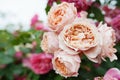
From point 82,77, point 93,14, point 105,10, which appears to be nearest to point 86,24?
point 82,77

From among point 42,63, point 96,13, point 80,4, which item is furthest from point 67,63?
point 42,63

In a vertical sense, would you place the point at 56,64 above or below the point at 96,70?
above

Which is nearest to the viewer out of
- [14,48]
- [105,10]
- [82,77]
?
[82,77]

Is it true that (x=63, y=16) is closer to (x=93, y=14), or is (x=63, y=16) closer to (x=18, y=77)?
(x=93, y=14)

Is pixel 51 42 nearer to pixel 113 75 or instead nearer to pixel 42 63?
Answer: pixel 113 75

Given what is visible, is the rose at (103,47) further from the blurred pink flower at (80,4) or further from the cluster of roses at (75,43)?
the blurred pink flower at (80,4)

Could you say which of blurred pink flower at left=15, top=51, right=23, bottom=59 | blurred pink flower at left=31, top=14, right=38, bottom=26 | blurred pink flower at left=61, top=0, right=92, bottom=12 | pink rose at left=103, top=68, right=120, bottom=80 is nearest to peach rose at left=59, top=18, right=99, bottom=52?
pink rose at left=103, top=68, right=120, bottom=80
